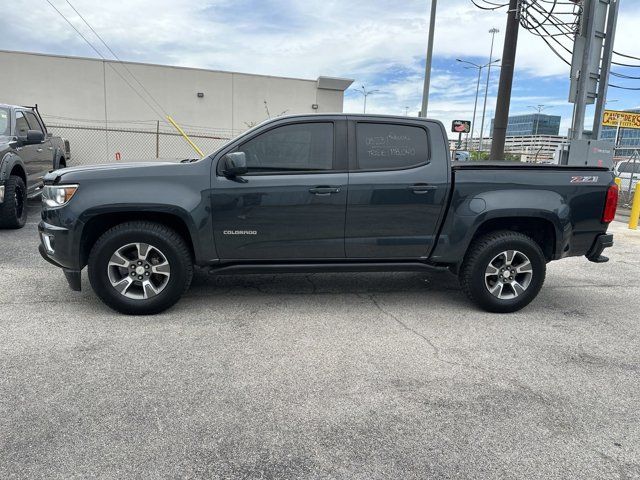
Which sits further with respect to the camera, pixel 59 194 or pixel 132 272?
pixel 132 272

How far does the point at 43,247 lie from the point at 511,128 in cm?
7062

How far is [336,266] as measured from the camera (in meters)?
4.68

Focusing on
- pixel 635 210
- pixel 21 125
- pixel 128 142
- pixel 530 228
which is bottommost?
pixel 635 210

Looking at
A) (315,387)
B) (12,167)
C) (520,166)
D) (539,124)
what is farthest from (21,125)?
(539,124)

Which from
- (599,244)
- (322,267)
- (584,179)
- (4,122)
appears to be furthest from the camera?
(4,122)

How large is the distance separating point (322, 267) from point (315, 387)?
1589mm

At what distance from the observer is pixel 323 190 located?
4477 mm

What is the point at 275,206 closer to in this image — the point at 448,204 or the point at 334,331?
the point at 334,331

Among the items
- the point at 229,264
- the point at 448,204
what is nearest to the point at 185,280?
the point at 229,264

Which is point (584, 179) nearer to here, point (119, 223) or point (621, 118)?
point (119, 223)

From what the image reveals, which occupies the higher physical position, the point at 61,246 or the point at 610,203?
the point at 610,203

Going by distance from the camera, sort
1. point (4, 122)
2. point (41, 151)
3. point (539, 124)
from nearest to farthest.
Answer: point (4, 122) → point (41, 151) → point (539, 124)

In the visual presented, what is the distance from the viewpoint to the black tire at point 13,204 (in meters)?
7.44

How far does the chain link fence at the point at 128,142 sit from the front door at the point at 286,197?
1605 centimetres
